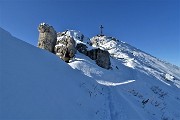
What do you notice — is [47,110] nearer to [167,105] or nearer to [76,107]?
[76,107]

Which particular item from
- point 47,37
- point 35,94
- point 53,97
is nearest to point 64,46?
point 47,37

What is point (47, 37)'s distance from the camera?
39.1m

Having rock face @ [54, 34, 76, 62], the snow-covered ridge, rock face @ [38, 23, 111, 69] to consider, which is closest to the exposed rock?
rock face @ [38, 23, 111, 69]

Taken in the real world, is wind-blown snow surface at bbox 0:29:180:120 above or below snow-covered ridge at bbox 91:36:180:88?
below

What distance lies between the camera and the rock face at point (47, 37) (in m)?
38.7

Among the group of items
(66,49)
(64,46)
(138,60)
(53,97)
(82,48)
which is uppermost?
(138,60)

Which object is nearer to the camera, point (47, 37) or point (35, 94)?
point (35, 94)

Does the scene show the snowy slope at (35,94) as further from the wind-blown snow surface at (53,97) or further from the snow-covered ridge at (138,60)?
the snow-covered ridge at (138,60)

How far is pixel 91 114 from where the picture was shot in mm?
16000

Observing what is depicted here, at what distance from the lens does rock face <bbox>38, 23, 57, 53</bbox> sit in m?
38.7

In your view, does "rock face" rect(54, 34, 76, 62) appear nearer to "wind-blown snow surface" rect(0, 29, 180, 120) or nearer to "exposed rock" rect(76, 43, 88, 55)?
"exposed rock" rect(76, 43, 88, 55)

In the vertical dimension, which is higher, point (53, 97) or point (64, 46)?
point (64, 46)

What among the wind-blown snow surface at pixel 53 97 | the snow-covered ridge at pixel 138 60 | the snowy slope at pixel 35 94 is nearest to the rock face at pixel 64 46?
the snow-covered ridge at pixel 138 60

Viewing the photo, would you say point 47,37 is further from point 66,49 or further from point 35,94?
point 35,94
